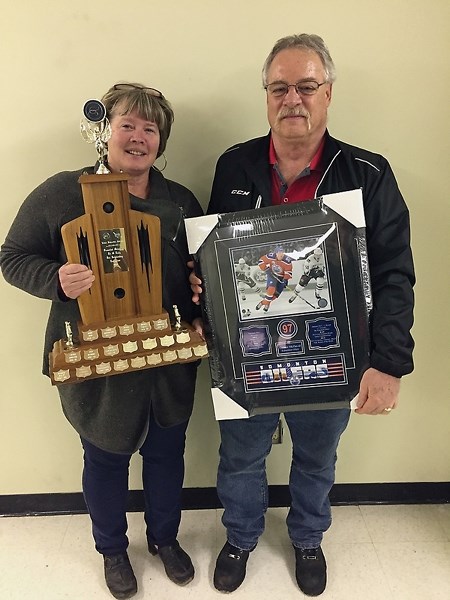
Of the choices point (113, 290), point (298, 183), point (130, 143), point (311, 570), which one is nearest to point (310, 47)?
point (298, 183)

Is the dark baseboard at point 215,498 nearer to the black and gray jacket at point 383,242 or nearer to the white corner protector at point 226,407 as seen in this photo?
the white corner protector at point 226,407

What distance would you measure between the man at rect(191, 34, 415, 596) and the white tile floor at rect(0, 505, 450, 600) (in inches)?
14.4

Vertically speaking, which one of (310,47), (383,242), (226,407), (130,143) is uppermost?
(310,47)

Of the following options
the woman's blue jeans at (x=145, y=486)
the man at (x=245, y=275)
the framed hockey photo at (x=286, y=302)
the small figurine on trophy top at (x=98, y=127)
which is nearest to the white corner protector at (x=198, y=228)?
the framed hockey photo at (x=286, y=302)

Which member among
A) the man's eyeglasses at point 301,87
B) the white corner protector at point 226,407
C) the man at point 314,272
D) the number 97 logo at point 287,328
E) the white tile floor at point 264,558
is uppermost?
the man's eyeglasses at point 301,87

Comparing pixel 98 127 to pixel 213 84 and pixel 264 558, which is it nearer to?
pixel 213 84

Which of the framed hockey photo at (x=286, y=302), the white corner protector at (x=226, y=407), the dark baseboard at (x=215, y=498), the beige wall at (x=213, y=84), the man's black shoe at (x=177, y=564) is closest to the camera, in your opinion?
the framed hockey photo at (x=286, y=302)

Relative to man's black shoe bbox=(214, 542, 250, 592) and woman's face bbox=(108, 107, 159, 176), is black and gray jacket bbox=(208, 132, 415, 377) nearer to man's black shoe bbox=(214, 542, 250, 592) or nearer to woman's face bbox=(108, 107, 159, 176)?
woman's face bbox=(108, 107, 159, 176)

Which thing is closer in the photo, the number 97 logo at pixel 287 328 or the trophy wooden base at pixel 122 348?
the trophy wooden base at pixel 122 348

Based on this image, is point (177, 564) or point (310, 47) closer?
point (310, 47)

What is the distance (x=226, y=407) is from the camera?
4.15 ft

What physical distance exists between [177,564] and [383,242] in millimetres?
1076

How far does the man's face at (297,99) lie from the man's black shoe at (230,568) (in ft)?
3.81

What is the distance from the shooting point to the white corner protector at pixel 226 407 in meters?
1.26
